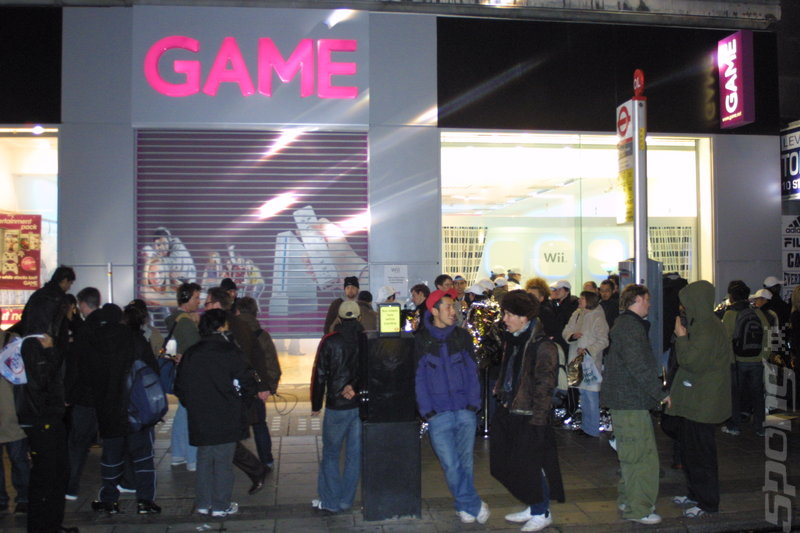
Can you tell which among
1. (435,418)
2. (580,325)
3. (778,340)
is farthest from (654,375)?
(778,340)

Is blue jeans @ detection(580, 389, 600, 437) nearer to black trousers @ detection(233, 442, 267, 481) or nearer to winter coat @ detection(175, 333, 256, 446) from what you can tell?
black trousers @ detection(233, 442, 267, 481)

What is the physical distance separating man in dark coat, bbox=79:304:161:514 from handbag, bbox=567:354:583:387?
5.20m

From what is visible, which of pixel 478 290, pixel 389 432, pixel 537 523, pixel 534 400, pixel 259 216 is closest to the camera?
pixel 534 400

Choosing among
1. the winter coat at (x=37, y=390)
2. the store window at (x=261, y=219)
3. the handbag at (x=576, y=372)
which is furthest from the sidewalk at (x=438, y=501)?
the store window at (x=261, y=219)

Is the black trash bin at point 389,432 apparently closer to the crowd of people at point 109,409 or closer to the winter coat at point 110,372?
the crowd of people at point 109,409

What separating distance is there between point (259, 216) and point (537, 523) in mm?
7604

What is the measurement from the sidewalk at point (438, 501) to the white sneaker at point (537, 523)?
0.15m

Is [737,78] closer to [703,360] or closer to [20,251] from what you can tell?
[703,360]

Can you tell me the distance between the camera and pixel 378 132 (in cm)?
1234

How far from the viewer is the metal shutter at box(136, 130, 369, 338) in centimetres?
1206

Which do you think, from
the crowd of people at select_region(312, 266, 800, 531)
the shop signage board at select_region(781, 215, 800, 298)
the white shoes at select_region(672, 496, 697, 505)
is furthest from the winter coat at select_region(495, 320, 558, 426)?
the shop signage board at select_region(781, 215, 800, 298)

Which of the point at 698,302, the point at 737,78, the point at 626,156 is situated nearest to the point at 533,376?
the point at 698,302

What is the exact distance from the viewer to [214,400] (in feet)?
20.6

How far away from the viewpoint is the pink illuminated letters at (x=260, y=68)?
12.0 meters
